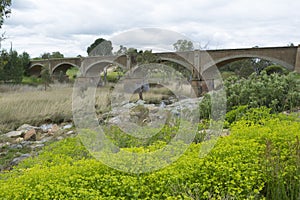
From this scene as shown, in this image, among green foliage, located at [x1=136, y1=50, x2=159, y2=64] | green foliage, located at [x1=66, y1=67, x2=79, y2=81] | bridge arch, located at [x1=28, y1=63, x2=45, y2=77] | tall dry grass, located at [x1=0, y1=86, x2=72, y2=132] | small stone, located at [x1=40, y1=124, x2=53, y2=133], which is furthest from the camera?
bridge arch, located at [x1=28, y1=63, x2=45, y2=77]

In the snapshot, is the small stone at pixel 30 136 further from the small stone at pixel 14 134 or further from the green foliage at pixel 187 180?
the green foliage at pixel 187 180

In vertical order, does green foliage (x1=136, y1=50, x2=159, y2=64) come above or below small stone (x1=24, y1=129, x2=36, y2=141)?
above

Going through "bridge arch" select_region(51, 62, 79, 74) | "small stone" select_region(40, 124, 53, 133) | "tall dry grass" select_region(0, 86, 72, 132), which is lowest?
"small stone" select_region(40, 124, 53, 133)

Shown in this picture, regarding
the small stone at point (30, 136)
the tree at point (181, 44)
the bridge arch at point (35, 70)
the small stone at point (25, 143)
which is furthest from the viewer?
the bridge arch at point (35, 70)

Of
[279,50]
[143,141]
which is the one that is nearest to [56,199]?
[143,141]

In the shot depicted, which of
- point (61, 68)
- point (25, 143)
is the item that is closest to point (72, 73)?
point (61, 68)

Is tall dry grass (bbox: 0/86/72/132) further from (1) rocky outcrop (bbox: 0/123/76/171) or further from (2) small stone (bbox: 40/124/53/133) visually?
(1) rocky outcrop (bbox: 0/123/76/171)

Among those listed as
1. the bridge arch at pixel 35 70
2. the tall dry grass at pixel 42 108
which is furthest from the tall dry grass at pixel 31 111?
the bridge arch at pixel 35 70

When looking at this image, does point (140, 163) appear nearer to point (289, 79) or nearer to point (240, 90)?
point (240, 90)

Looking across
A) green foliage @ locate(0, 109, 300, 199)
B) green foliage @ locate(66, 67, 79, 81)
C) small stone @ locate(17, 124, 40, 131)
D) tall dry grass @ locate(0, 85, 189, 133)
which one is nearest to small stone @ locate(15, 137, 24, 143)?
small stone @ locate(17, 124, 40, 131)

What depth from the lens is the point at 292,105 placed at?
6078 millimetres

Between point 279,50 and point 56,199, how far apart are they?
17224 millimetres

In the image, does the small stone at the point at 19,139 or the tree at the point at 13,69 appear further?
the tree at the point at 13,69

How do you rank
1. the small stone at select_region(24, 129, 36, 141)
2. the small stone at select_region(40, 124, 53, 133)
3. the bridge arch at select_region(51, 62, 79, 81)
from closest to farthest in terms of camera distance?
1. the small stone at select_region(24, 129, 36, 141)
2. the small stone at select_region(40, 124, 53, 133)
3. the bridge arch at select_region(51, 62, 79, 81)
